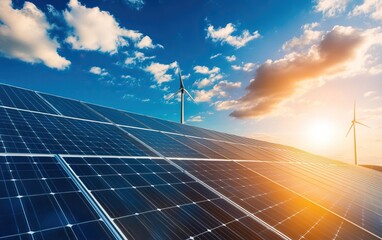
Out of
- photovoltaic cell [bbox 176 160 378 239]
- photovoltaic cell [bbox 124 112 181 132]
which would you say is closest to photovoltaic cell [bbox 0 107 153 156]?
photovoltaic cell [bbox 176 160 378 239]

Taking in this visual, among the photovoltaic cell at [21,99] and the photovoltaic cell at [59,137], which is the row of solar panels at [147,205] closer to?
the photovoltaic cell at [59,137]

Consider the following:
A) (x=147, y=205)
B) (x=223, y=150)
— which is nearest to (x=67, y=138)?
(x=147, y=205)

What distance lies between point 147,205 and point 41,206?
8.76 feet

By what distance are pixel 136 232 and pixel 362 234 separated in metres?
9.13

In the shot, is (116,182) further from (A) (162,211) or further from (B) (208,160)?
(B) (208,160)

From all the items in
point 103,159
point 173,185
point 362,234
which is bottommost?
point 362,234

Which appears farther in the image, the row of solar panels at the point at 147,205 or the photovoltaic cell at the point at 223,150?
the photovoltaic cell at the point at 223,150

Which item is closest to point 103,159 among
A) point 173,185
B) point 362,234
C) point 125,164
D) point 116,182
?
point 125,164

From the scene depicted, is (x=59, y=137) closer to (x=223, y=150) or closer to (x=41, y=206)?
(x=41, y=206)

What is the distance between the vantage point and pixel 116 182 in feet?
27.2

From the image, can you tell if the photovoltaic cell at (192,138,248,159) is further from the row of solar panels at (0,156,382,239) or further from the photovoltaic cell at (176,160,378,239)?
the row of solar panels at (0,156,382,239)

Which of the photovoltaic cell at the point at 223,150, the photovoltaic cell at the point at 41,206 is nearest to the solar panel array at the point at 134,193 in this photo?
the photovoltaic cell at the point at 41,206

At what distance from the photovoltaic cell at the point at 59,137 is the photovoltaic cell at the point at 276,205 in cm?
325

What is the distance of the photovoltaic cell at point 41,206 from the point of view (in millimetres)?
5059
